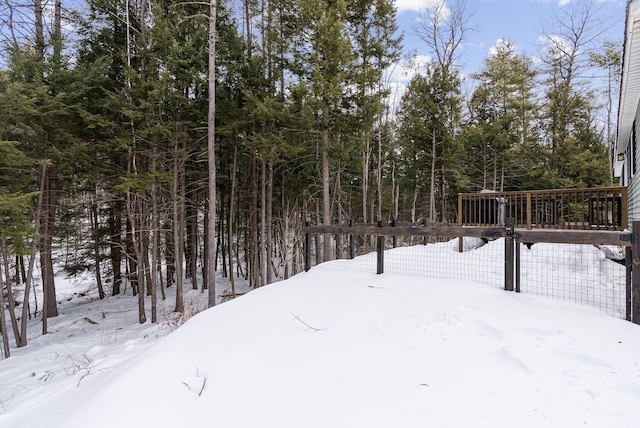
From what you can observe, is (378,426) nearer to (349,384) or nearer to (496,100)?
(349,384)

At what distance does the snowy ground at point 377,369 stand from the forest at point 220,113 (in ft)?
19.4

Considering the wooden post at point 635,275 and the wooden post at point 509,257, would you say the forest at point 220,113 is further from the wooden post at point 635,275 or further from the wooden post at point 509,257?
the wooden post at point 635,275

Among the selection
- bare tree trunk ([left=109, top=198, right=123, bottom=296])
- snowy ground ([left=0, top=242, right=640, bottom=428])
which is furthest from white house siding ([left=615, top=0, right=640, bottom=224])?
bare tree trunk ([left=109, top=198, right=123, bottom=296])

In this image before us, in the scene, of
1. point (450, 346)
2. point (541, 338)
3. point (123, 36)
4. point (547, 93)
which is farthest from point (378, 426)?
point (547, 93)

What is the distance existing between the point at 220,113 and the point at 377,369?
10.3m

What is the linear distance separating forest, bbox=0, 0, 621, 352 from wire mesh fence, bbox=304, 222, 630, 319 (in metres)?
3.84

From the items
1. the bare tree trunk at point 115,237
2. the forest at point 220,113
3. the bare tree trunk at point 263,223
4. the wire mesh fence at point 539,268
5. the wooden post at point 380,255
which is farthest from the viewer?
the bare tree trunk at point 115,237

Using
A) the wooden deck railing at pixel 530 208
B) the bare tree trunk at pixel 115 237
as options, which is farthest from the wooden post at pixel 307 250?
the bare tree trunk at pixel 115 237

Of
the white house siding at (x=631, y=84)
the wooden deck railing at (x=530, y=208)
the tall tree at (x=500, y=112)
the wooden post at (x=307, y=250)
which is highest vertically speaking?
the tall tree at (x=500, y=112)

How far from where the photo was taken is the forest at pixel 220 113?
8617mm

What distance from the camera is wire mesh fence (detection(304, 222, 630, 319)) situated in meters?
4.67

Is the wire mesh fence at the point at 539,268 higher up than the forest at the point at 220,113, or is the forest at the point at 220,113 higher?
the forest at the point at 220,113

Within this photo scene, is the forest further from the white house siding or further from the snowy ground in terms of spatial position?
the snowy ground

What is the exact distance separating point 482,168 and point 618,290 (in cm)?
1489
